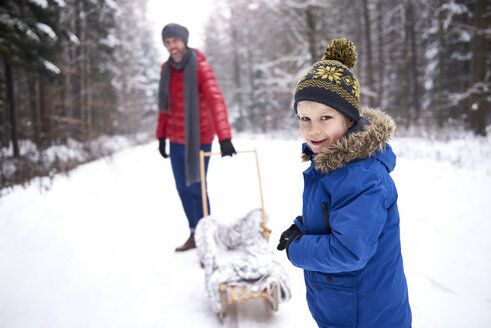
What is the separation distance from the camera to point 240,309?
2490 millimetres

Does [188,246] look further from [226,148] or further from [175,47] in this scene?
[175,47]

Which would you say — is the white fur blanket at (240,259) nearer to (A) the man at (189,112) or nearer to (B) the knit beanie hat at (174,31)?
(A) the man at (189,112)

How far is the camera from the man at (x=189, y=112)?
3.19m

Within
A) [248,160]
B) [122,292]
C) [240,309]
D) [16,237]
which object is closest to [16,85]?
[248,160]

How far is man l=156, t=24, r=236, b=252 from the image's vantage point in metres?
3.19

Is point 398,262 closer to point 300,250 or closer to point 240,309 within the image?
point 300,250

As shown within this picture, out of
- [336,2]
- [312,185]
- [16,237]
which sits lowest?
[16,237]

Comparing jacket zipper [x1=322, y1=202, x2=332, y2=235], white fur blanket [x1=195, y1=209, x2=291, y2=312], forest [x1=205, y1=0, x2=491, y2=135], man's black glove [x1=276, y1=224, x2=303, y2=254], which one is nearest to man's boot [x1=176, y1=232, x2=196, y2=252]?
white fur blanket [x1=195, y1=209, x2=291, y2=312]

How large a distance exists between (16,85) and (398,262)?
15.7m

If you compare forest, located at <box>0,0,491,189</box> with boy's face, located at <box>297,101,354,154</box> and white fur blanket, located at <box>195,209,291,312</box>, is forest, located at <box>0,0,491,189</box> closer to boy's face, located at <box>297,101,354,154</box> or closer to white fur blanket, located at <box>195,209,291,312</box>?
white fur blanket, located at <box>195,209,291,312</box>

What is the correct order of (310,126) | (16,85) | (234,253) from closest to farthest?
(310,126)
(234,253)
(16,85)

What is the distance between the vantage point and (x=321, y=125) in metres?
1.26

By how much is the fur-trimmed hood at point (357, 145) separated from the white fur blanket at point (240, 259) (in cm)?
142

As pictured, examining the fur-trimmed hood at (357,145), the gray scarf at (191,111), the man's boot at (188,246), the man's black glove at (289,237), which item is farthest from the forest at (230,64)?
the fur-trimmed hood at (357,145)
